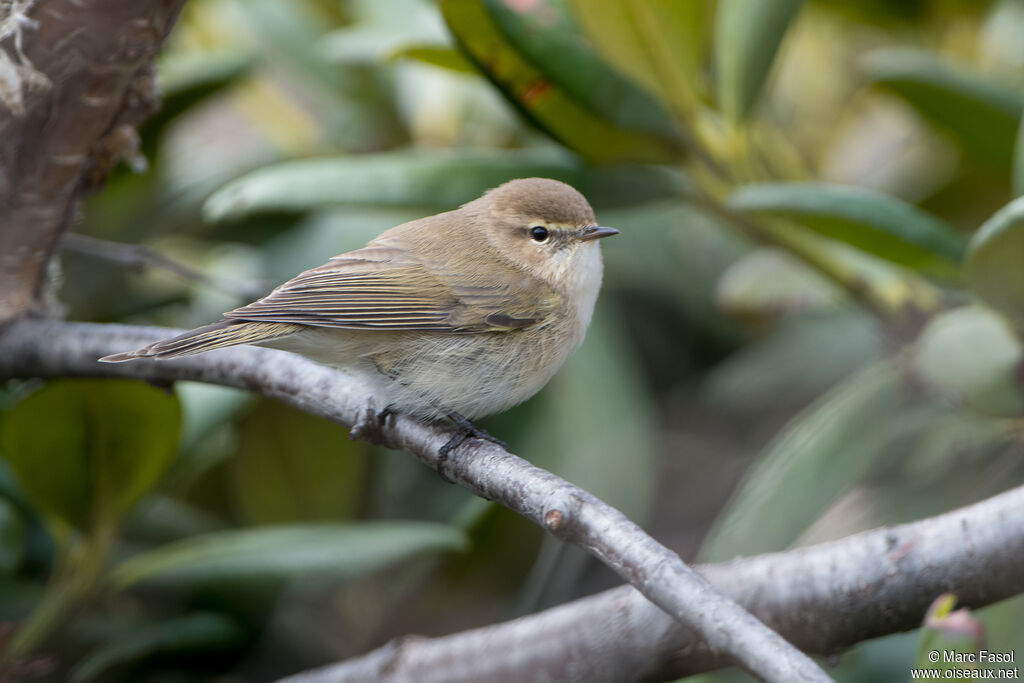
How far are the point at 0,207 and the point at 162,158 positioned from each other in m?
1.07

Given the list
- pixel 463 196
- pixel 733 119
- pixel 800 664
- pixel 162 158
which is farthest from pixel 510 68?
pixel 800 664

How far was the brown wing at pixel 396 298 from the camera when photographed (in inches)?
96.0

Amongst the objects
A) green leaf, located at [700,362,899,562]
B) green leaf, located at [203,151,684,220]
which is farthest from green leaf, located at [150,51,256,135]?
green leaf, located at [700,362,899,562]

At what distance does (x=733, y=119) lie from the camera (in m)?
2.83

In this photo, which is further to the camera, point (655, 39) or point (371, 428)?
point (655, 39)

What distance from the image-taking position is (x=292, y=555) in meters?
2.52

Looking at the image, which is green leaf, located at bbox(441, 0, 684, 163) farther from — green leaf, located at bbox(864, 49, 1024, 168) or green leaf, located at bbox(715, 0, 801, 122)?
green leaf, located at bbox(864, 49, 1024, 168)

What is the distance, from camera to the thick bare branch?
2.13 metres

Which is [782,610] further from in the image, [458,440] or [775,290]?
[775,290]

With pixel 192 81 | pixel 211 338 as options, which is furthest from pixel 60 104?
pixel 192 81

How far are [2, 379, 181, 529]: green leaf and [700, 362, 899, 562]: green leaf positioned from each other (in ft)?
4.78

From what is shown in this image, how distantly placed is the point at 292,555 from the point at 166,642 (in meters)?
0.38

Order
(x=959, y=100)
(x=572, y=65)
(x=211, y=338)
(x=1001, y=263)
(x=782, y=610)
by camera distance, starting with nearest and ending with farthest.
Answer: (x=782, y=610), (x=211, y=338), (x=1001, y=263), (x=572, y=65), (x=959, y=100)

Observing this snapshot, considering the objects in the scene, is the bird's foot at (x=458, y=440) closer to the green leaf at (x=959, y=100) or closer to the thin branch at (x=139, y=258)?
the thin branch at (x=139, y=258)
